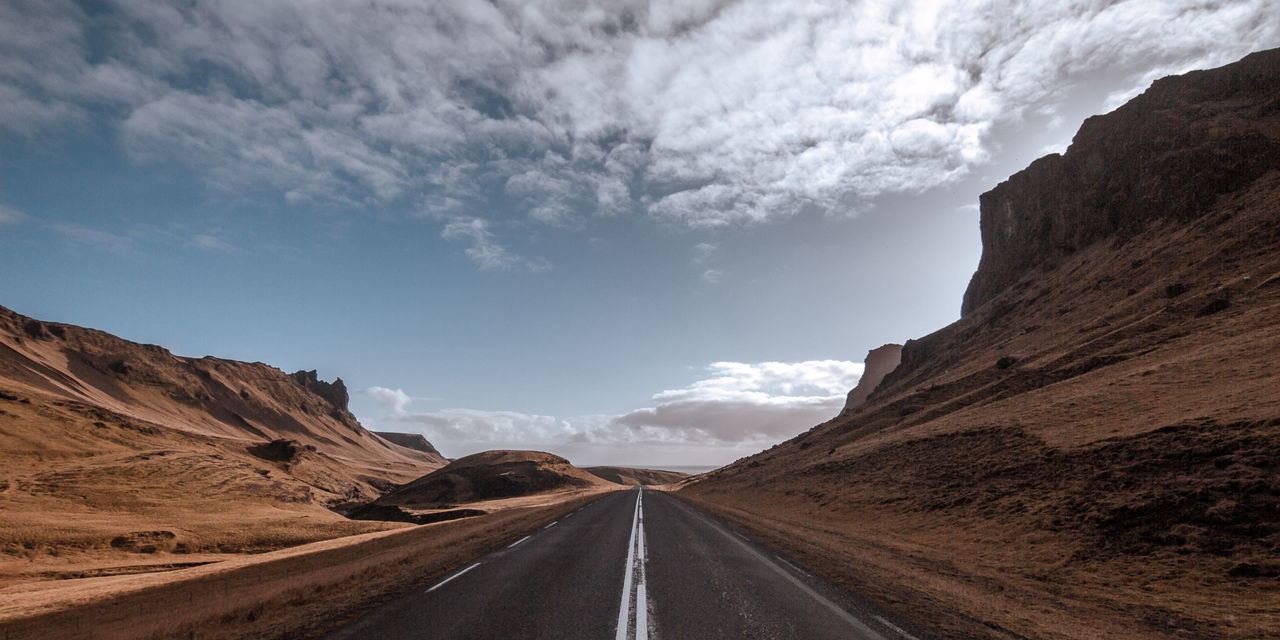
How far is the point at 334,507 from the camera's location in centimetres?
6456

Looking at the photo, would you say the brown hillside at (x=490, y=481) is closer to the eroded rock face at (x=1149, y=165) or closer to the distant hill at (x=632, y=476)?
the distant hill at (x=632, y=476)

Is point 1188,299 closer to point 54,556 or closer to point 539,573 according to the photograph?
point 539,573

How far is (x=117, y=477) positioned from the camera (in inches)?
1497

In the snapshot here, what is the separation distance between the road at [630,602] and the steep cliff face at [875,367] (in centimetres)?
13357

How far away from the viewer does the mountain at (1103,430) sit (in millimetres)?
11586

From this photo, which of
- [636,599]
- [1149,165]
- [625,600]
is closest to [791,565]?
[636,599]

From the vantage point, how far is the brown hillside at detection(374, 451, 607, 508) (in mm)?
83562

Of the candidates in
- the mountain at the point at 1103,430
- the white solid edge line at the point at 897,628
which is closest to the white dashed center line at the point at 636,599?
the white solid edge line at the point at 897,628

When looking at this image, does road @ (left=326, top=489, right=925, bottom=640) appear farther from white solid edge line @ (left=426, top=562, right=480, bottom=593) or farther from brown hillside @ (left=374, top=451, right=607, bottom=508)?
brown hillside @ (left=374, top=451, right=607, bottom=508)

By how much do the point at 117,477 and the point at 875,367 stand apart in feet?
476

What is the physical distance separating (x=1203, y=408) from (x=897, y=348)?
133989 millimetres

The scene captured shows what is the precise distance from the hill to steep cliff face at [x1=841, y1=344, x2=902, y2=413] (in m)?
115

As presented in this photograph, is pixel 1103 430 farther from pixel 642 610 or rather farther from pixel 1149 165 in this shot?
pixel 1149 165

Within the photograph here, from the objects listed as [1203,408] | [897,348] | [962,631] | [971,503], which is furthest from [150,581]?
[897,348]
